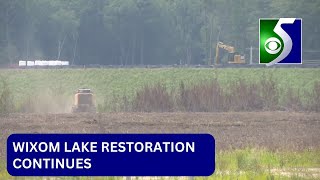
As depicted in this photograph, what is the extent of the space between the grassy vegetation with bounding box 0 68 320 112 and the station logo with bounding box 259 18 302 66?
3878cm

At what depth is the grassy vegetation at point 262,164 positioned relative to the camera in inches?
742

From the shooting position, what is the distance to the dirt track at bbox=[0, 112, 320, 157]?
94.4 feet

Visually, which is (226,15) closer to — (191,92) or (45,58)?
(45,58)

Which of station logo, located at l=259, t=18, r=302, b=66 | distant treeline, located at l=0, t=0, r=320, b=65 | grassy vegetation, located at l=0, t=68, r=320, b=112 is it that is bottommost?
grassy vegetation, located at l=0, t=68, r=320, b=112

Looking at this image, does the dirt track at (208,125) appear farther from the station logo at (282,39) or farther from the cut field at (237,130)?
the station logo at (282,39)

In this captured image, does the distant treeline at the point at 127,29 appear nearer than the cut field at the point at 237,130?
No

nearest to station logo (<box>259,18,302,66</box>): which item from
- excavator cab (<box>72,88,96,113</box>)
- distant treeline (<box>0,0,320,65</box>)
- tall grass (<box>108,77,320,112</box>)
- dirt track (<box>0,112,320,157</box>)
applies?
dirt track (<box>0,112,320,157</box>)

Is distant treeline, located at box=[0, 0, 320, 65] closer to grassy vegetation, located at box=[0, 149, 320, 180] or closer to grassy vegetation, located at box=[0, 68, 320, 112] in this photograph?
grassy vegetation, located at box=[0, 68, 320, 112]

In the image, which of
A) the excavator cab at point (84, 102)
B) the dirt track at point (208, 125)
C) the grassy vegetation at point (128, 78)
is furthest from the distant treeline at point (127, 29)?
the dirt track at point (208, 125)

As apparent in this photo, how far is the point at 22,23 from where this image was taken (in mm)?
98438

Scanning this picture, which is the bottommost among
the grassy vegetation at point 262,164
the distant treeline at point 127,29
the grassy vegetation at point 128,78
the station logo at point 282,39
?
the grassy vegetation at point 262,164

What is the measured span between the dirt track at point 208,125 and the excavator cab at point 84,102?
3.83 m

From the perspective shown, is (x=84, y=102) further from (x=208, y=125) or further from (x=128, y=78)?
(x=128, y=78)

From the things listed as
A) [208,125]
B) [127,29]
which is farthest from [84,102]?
[127,29]
